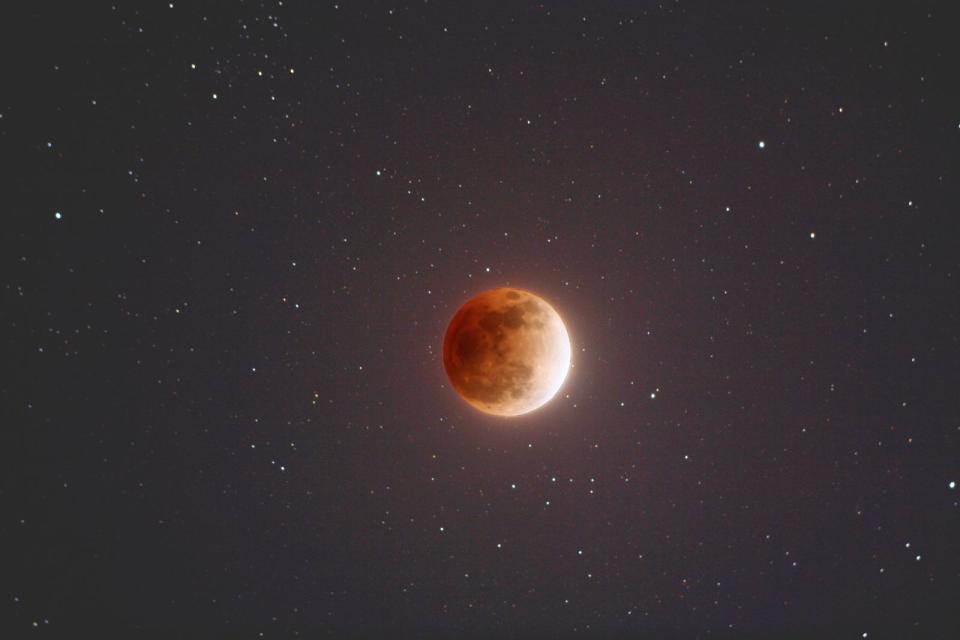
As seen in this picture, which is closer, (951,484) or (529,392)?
(529,392)

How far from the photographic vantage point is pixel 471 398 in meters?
1.57

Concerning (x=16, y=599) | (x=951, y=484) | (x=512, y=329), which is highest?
(x=512, y=329)

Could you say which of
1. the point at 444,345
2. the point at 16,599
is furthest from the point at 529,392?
the point at 16,599

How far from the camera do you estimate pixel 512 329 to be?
1.50 metres

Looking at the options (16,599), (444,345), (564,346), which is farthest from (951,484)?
(16,599)

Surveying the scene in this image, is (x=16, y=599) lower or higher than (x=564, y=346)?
lower

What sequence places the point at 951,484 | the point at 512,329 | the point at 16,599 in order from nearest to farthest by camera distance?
1. the point at 512,329
2. the point at 951,484
3. the point at 16,599

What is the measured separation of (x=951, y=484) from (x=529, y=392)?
1575 mm

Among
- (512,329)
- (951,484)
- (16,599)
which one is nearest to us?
(512,329)

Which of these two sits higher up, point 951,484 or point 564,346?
point 564,346

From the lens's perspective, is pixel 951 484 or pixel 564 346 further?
pixel 951 484

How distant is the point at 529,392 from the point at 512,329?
20cm

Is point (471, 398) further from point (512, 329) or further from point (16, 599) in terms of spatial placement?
point (16, 599)

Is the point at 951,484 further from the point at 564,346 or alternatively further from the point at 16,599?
the point at 16,599
